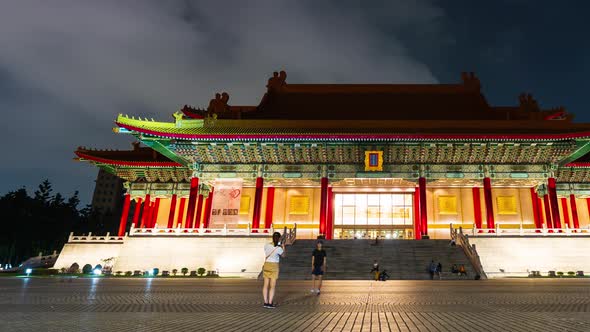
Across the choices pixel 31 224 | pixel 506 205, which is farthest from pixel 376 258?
pixel 31 224

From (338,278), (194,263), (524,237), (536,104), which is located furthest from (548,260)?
(194,263)

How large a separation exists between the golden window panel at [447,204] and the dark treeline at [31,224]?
47574 mm

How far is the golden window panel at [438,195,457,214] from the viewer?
3334cm

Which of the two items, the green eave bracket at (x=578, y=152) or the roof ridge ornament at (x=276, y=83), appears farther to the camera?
the roof ridge ornament at (x=276, y=83)

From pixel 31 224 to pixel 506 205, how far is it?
53601 millimetres

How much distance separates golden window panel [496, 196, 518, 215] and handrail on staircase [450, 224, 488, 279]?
12135 mm

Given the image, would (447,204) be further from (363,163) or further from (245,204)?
(245,204)

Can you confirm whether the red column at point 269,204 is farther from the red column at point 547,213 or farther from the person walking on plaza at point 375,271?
the red column at point 547,213

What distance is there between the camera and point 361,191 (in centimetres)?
3438

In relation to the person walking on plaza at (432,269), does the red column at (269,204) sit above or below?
above

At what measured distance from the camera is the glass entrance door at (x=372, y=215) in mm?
33688

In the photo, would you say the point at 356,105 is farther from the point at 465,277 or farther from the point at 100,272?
the point at 100,272

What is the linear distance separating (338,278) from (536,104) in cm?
2450

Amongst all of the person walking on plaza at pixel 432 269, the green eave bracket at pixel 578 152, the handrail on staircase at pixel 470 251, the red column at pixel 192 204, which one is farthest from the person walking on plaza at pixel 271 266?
the green eave bracket at pixel 578 152
